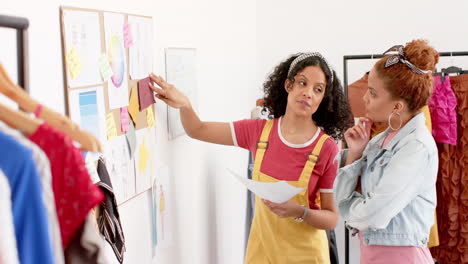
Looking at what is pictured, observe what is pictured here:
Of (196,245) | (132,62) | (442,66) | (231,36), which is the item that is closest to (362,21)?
(442,66)

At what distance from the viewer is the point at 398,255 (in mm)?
1587

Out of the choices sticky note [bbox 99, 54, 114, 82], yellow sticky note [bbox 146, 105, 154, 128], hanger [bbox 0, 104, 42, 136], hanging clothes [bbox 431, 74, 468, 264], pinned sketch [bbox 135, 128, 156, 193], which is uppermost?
sticky note [bbox 99, 54, 114, 82]

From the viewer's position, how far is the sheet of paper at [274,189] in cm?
149

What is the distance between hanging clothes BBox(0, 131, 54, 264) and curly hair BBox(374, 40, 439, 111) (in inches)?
49.5

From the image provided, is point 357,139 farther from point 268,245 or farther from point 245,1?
point 245,1

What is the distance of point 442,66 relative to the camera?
3139mm

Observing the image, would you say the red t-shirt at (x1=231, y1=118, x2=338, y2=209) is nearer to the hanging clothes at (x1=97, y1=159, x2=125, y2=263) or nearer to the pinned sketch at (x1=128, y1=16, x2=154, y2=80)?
the pinned sketch at (x1=128, y1=16, x2=154, y2=80)

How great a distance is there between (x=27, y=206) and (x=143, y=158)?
35.4 inches

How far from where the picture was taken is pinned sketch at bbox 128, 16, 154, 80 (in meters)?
1.40

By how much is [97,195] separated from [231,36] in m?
2.04

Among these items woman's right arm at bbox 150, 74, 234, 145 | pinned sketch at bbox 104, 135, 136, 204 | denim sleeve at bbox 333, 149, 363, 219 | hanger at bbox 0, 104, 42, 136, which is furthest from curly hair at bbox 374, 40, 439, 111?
hanger at bbox 0, 104, 42, 136

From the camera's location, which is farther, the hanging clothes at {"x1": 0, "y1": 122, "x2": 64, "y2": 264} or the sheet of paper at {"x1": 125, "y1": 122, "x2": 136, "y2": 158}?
the sheet of paper at {"x1": 125, "y1": 122, "x2": 136, "y2": 158}

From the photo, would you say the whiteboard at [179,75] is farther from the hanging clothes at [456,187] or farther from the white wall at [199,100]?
the hanging clothes at [456,187]

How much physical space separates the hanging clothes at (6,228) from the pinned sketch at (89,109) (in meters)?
0.53
